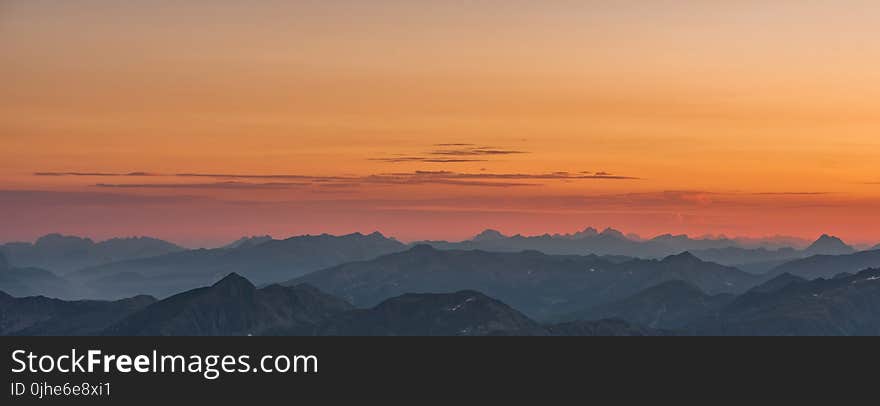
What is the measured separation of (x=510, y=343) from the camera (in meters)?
98.8

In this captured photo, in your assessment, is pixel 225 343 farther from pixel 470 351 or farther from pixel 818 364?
pixel 818 364

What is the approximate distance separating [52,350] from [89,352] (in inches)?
136

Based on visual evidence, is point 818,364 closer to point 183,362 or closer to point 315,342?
point 315,342

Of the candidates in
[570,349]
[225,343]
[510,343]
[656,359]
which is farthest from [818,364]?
[225,343]

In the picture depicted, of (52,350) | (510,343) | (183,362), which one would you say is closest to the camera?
(183,362)

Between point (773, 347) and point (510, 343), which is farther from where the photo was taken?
point (510, 343)

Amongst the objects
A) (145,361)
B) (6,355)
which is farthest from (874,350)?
(6,355)

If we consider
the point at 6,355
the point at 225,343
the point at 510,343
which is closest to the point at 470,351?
the point at 510,343

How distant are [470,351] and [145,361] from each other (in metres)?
26.0

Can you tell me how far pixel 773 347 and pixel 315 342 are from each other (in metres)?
37.4

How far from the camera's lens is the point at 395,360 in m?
87.1

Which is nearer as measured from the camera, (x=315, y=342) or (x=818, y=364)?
(x=818, y=364)

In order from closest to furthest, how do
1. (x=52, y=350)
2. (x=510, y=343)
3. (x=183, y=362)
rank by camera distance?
(x=183, y=362), (x=52, y=350), (x=510, y=343)

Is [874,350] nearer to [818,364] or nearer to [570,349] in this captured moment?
[818,364]
